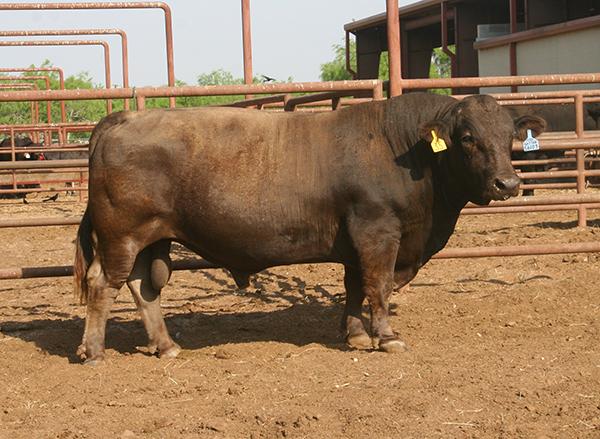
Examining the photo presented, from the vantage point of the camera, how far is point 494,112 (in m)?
5.56

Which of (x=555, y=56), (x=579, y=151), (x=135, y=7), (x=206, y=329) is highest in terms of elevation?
(x=555, y=56)

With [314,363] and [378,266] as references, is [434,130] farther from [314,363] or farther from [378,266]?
[314,363]

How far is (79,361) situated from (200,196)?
1.22 metres

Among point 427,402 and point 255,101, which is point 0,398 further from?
point 255,101

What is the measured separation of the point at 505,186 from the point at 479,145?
31 cm

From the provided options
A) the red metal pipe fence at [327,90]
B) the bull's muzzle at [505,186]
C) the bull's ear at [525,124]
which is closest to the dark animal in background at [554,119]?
the red metal pipe fence at [327,90]

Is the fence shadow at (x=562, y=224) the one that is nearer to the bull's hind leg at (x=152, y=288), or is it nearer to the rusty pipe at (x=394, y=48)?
the rusty pipe at (x=394, y=48)

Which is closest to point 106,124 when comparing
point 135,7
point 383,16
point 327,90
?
point 327,90

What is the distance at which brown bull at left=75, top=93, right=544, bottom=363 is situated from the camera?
220 inches

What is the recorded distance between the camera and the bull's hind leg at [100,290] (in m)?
5.66

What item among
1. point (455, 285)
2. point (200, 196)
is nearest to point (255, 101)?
point (455, 285)

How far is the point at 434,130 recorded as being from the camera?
5.51 metres

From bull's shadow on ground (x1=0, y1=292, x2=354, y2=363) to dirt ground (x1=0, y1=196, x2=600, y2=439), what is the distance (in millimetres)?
14

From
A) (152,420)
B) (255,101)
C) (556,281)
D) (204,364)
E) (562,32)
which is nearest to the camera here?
(152,420)
